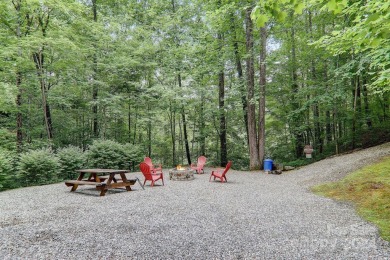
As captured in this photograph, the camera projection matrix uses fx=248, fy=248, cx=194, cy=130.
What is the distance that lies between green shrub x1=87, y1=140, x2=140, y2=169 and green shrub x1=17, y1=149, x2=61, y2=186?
2024 millimetres

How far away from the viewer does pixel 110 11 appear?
1691cm

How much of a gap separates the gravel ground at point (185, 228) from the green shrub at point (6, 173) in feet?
4.85

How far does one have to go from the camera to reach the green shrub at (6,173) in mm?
7509

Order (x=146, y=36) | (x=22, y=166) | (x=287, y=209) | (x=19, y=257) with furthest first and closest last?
(x=146, y=36) < (x=22, y=166) < (x=287, y=209) < (x=19, y=257)

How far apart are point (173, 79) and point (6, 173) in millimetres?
9352

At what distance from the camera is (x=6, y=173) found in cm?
780

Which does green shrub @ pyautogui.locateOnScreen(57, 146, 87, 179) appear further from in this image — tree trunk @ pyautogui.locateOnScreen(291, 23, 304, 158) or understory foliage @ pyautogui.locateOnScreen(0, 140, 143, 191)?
tree trunk @ pyautogui.locateOnScreen(291, 23, 304, 158)

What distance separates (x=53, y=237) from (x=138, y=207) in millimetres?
1901

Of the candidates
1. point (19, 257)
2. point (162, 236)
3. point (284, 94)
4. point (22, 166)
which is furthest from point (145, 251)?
point (284, 94)

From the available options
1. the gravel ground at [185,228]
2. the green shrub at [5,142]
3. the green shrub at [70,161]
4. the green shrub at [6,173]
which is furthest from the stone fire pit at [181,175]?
the green shrub at [5,142]

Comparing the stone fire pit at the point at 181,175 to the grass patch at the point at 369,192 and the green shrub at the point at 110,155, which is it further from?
the grass patch at the point at 369,192

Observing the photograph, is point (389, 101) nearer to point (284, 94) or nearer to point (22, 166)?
point (284, 94)

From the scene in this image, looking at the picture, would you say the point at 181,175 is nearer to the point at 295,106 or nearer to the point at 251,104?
the point at 251,104

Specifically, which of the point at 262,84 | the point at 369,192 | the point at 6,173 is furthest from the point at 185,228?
the point at 262,84
